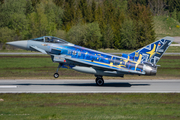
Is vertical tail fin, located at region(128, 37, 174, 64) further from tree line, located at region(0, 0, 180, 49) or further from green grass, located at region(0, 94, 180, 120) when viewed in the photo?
tree line, located at region(0, 0, 180, 49)

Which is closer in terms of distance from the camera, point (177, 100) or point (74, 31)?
point (177, 100)

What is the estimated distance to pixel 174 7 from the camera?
558 ft

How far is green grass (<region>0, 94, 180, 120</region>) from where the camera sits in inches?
493

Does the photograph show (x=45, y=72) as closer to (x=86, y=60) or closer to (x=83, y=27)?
(x=86, y=60)

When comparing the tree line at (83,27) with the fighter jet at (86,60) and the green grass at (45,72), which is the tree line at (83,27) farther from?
the fighter jet at (86,60)

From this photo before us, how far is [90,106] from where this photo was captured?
50.0ft

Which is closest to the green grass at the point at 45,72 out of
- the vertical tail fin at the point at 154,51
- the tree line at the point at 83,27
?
the vertical tail fin at the point at 154,51

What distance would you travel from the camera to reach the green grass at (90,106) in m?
12.5

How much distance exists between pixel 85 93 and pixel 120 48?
201ft

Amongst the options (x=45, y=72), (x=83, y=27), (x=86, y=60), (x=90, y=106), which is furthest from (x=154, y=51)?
(x=83, y=27)

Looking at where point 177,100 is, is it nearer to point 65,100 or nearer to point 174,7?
point 65,100

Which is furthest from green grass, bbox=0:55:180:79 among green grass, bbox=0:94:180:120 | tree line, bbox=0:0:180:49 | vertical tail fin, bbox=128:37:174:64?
tree line, bbox=0:0:180:49

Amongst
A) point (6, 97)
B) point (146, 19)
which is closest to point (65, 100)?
point (6, 97)

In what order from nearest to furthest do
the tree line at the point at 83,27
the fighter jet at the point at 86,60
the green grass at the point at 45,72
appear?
the fighter jet at the point at 86,60 → the green grass at the point at 45,72 → the tree line at the point at 83,27
